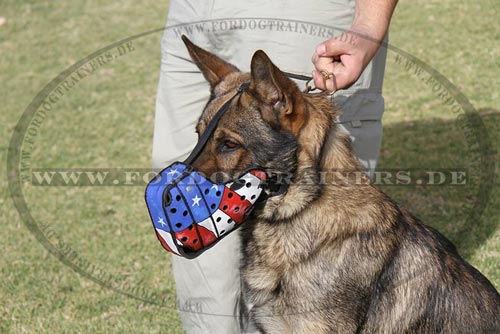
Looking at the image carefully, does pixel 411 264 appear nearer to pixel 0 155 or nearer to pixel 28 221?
pixel 28 221

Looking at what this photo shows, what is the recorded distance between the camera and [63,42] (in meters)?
11.2

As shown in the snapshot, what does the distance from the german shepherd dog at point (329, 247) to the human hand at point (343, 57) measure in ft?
0.35

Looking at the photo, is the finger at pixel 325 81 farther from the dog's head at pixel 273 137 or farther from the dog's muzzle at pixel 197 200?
the dog's muzzle at pixel 197 200

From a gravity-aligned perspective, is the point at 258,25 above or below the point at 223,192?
above

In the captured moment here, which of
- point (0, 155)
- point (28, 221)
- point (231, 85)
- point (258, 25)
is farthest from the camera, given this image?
point (0, 155)

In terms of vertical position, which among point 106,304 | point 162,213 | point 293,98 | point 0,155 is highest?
point 293,98

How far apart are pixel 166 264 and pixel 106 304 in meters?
0.65

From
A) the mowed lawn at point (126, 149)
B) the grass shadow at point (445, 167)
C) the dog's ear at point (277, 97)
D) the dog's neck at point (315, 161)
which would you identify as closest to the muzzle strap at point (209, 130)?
the dog's ear at point (277, 97)

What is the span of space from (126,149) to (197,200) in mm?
4627

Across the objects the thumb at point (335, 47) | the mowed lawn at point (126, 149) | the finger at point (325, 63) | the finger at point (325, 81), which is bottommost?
the mowed lawn at point (126, 149)

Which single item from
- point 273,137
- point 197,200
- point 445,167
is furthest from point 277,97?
point 445,167

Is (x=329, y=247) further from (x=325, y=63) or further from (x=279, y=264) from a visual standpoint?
(x=325, y=63)

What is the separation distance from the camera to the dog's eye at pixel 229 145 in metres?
2.98

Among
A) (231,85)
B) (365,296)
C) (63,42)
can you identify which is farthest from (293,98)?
(63,42)
